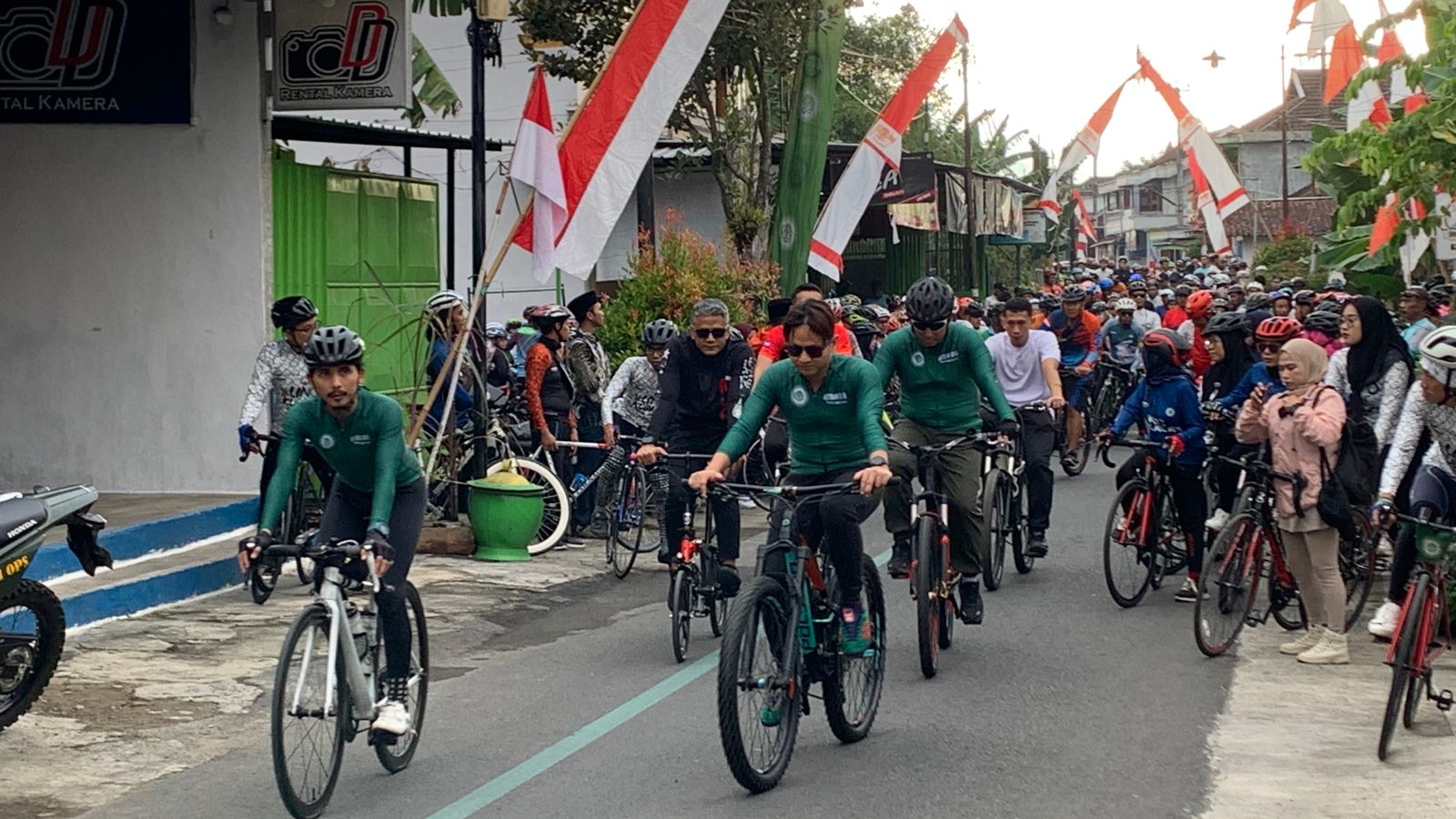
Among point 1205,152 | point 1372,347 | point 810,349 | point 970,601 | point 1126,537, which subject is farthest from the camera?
point 1205,152

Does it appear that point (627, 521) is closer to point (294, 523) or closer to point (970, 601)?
point (294, 523)

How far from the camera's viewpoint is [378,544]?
658cm

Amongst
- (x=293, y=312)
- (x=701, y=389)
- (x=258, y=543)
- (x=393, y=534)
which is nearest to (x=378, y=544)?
(x=258, y=543)

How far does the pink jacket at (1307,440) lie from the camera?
9477 mm

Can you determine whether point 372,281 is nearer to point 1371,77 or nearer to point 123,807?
point 1371,77

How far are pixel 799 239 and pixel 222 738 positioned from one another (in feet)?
45.9

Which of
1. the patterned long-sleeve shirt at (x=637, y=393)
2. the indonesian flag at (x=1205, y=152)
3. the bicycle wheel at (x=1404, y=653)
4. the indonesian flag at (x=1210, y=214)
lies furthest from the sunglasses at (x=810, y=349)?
the indonesian flag at (x=1210, y=214)

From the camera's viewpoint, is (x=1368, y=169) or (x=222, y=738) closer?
(x=222, y=738)

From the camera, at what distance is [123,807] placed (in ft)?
22.4

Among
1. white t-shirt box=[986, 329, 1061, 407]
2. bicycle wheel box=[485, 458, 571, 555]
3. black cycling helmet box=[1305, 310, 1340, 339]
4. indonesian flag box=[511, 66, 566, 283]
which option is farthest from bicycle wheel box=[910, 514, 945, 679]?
bicycle wheel box=[485, 458, 571, 555]

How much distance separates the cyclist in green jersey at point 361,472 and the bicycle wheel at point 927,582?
264 centimetres

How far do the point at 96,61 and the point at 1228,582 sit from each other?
9.08 metres

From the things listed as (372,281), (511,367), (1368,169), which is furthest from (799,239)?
(1368,169)

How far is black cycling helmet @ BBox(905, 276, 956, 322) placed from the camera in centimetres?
968
